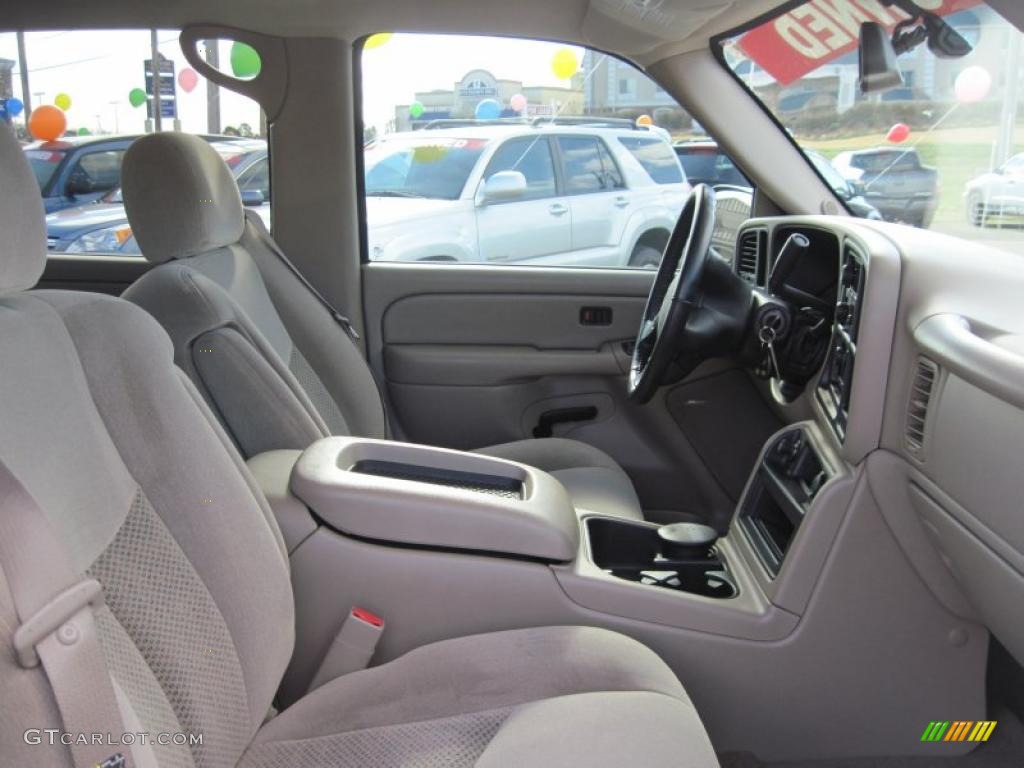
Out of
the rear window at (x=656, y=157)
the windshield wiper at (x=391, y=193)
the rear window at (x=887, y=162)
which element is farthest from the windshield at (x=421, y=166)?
the rear window at (x=887, y=162)

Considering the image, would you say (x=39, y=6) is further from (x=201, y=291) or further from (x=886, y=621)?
(x=886, y=621)

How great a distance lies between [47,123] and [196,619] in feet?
7.86

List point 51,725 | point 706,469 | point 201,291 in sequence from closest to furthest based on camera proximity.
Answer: point 51,725, point 201,291, point 706,469

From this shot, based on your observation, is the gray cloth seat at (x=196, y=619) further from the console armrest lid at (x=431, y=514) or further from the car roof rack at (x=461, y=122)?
the car roof rack at (x=461, y=122)

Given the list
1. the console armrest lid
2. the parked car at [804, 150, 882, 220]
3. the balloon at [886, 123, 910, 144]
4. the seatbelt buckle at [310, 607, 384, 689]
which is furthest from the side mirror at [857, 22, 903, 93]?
the seatbelt buckle at [310, 607, 384, 689]

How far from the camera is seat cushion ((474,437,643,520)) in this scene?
204 centimetres

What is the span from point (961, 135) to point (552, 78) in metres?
1.20

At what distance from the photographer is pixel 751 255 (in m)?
2.36

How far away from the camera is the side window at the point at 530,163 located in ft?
10.0

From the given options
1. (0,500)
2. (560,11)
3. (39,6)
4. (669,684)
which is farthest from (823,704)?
(39,6)

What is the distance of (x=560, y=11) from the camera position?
96.7 inches

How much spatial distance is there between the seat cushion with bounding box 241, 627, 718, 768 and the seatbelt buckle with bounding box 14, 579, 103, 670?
335 mm

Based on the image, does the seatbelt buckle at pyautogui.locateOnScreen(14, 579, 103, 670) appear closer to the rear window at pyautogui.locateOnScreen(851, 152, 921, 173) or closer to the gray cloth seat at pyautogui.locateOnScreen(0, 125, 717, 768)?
the gray cloth seat at pyautogui.locateOnScreen(0, 125, 717, 768)

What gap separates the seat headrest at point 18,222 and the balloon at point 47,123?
6.57ft
